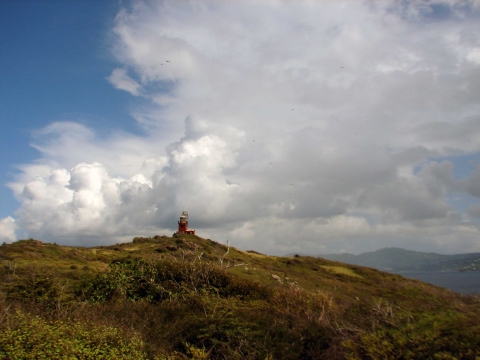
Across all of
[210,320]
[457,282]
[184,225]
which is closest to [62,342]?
[210,320]

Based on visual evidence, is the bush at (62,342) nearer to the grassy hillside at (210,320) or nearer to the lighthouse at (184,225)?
the grassy hillside at (210,320)

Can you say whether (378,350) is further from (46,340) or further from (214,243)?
(214,243)

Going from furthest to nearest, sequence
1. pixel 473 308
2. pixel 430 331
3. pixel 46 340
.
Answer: pixel 46 340
pixel 473 308
pixel 430 331

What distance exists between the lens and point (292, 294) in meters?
17.4

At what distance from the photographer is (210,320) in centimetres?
1385

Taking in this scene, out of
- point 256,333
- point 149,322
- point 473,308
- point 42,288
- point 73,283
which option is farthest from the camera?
point 73,283

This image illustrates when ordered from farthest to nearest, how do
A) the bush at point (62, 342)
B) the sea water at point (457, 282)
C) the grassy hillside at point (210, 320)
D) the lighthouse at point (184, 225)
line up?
the lighthouse at point (184, 225) → the sea water at point (457, 282) → the bush at point (62, 342) → the grassy hillside at point (210, 320)

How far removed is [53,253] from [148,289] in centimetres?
2114

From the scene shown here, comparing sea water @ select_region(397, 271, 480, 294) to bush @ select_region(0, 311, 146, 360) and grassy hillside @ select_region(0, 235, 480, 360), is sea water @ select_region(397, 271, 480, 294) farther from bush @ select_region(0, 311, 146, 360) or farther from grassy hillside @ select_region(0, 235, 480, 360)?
bush @ select_region(0, 311, 146, 360)

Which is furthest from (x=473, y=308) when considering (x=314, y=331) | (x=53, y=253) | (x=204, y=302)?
(x=53, y=253)

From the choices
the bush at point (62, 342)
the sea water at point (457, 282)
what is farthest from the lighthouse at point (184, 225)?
the bush at point (62, 342)

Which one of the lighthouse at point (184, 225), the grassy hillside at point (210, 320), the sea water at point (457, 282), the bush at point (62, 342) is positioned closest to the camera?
the grassy hillside at point (210, 320)

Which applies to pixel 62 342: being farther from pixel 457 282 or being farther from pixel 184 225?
pixel 457 282

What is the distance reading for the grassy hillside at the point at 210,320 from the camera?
28.8 ft
